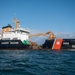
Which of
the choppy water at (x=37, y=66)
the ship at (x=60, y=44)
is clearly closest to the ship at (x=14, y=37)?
the ship at (x=60, y=44)

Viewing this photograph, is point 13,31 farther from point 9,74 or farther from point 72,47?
point 9,74

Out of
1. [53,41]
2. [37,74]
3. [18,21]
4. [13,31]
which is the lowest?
[37,74]

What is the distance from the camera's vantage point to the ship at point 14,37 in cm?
4243

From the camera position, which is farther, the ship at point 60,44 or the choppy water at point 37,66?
the ship at point 60,44

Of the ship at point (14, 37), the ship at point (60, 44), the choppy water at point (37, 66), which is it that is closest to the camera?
the choppy water at point (37, 66)

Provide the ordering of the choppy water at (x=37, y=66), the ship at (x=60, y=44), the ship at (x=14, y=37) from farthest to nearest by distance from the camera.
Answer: the ship at (x=14, y=37) → the ship at (x=60, y=44) → the choppy water at (x=37, y=66)

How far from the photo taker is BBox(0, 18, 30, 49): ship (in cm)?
4243

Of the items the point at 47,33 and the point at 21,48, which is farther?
the point at 47,33

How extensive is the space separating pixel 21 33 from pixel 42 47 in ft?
23.8

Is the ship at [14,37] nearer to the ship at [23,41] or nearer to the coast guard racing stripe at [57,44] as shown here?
the ship at [23,41]

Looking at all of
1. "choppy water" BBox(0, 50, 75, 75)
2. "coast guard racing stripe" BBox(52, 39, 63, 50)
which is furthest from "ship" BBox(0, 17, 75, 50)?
"choppy water" BBox(0, 50, 75, 75)

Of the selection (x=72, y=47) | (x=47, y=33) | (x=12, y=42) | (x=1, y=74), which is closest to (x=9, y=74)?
(x=1, y=74)

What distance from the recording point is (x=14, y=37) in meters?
44.7

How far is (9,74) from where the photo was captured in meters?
9.71
